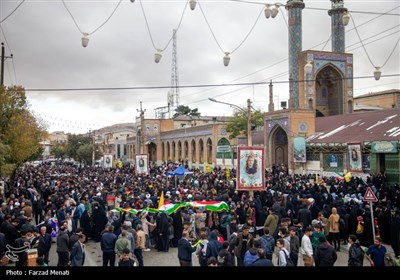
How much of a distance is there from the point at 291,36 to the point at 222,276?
37.2 meters

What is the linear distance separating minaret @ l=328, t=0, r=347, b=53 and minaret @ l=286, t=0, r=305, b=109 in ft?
19.2

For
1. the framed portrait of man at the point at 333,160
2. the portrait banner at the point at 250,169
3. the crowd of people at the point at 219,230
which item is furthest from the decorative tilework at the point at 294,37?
the portrait banner at the point at 250,169

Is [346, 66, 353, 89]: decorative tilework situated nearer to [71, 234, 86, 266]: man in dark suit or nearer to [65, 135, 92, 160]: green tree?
[71, 234, 86, 266]: man in dark suit

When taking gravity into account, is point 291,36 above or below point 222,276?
above

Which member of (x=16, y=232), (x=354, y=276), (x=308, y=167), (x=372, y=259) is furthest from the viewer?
(x=308, y=167)

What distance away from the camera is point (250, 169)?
13703mm

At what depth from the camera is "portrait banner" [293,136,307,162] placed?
28.2 m

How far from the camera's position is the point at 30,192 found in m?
15.9

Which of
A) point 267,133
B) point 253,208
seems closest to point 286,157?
point 267,133

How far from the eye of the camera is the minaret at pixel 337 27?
4122 centimetres

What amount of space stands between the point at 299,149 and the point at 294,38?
14335 mm

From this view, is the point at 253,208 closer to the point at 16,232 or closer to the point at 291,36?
the point at 16,232

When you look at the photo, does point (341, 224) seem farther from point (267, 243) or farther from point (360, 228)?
point (267, 243)

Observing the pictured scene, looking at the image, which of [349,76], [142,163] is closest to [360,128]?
[349,76]
